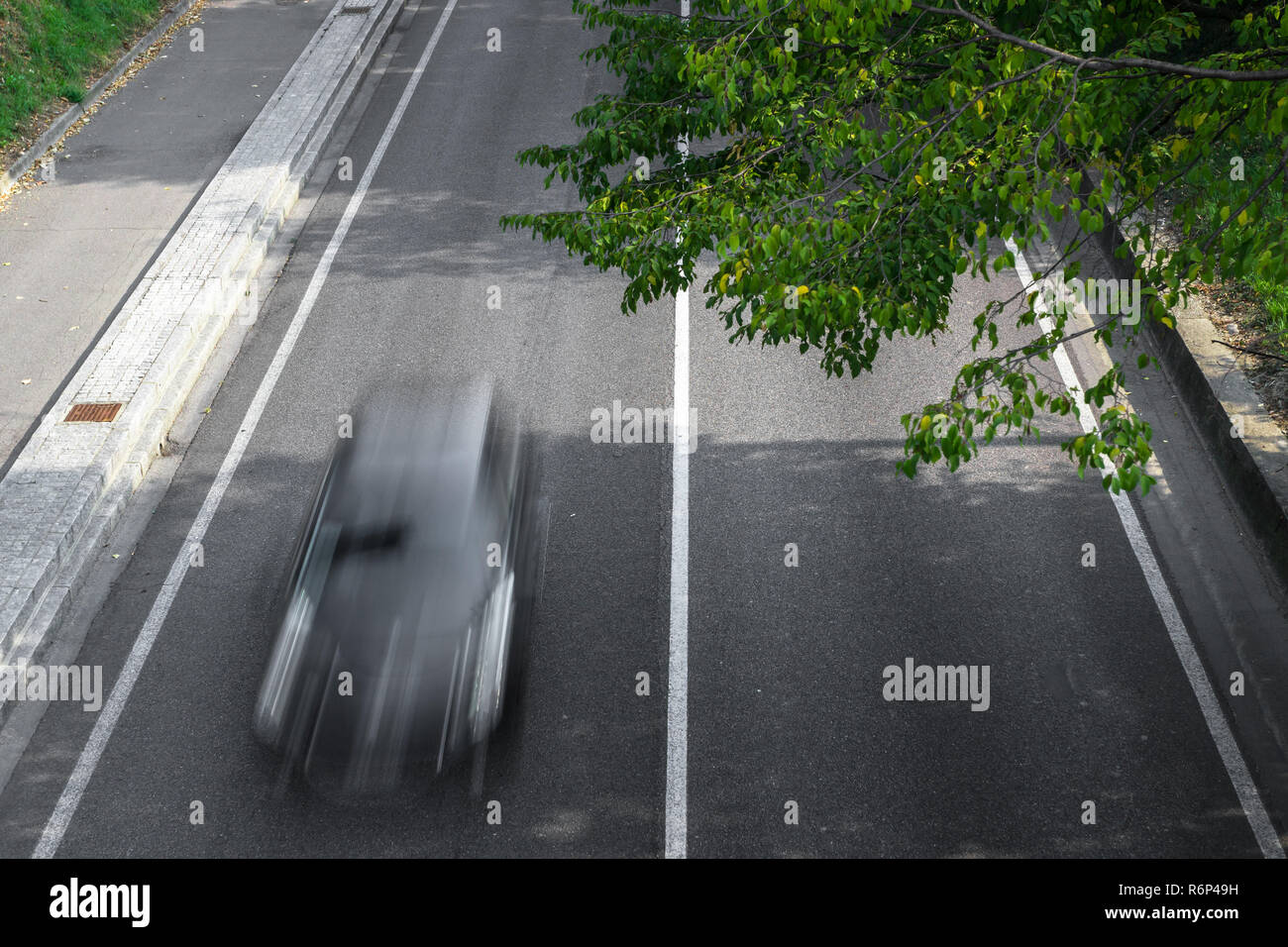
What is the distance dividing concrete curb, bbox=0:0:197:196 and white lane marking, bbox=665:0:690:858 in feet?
34.8

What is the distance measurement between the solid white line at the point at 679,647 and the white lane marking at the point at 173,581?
13.7 ft

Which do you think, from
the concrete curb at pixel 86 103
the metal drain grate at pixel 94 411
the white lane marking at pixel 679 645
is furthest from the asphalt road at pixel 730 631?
the concrete curb at pixel 86 103

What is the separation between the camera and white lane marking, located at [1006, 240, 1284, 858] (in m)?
7.34

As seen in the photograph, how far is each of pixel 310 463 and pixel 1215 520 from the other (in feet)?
28.5

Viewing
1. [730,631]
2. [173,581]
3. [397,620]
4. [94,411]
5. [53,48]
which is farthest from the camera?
[53,48]

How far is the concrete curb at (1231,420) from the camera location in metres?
9.51

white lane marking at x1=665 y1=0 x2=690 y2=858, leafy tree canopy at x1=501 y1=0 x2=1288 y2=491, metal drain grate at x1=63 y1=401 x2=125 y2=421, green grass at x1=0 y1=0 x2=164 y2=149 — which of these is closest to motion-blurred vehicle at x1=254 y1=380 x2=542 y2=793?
white lane marking at x1=665 y1=0 x2=690 y2=858

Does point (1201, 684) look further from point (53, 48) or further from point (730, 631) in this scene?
point (53, 48)

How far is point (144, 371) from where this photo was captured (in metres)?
11.7

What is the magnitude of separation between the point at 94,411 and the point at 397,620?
5.91 meters

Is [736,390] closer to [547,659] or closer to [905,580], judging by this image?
[905,580]

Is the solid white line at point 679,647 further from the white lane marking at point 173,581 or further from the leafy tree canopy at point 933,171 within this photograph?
the white lane marking at point 173,581

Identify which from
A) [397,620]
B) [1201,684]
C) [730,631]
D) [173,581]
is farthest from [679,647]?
[173,581]

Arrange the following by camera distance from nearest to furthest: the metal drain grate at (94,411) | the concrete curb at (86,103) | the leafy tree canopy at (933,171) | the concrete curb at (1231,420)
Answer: the leafy tree canopy at (933,171), the concrete curb at (1231,420), the metal drain grate at (94,411), the concrete curb at (86,103)
